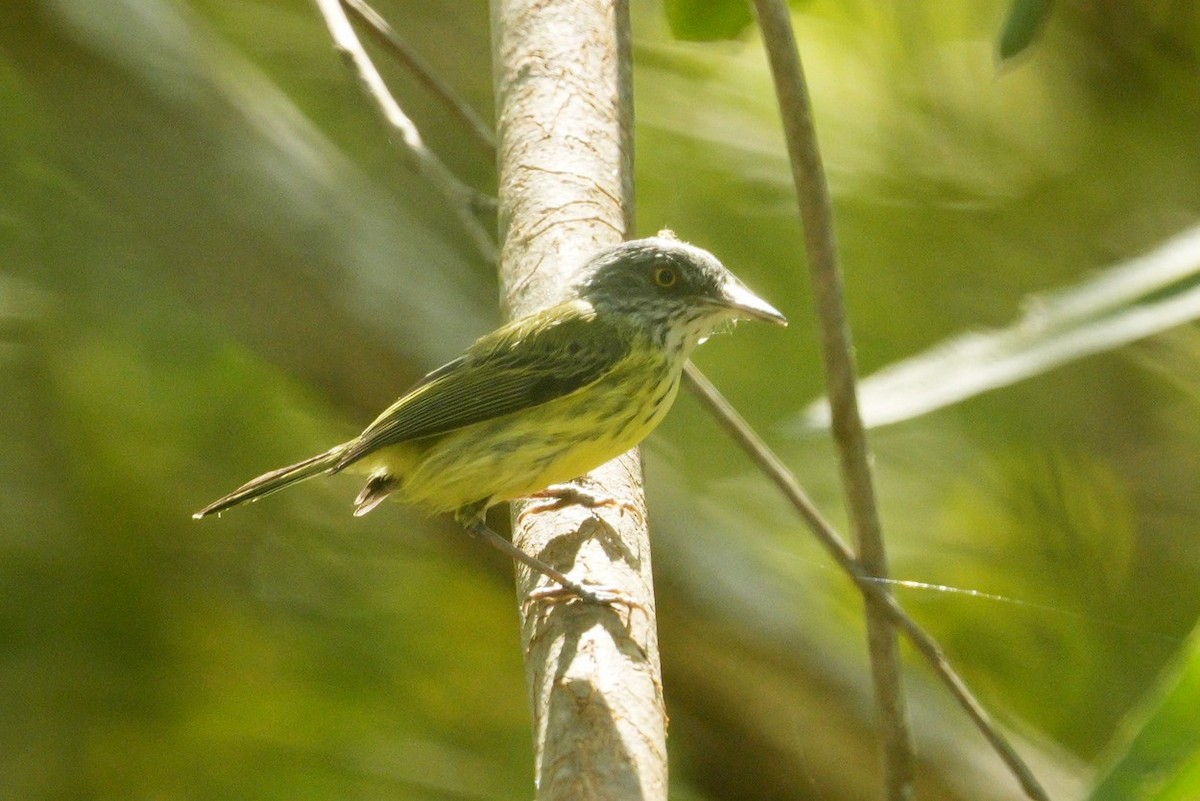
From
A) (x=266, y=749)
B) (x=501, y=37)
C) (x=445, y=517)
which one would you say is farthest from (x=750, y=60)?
(x=266, y=749)

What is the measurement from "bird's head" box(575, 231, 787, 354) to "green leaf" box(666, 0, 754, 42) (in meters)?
0.57

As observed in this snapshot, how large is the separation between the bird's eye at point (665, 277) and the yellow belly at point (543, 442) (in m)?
0.25

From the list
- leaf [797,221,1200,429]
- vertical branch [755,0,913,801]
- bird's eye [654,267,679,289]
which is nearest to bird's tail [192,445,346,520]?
bird's eye [654,267,679,289]

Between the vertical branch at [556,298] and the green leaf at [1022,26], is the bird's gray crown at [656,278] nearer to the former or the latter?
the vertical branch at [556,298]

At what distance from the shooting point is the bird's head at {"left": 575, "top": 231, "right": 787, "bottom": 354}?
3293 millimetres

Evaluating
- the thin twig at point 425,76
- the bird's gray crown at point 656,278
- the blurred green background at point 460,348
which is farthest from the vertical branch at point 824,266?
the thin twig at point 425,76

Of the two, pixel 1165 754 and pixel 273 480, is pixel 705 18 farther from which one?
pixel 1165 754

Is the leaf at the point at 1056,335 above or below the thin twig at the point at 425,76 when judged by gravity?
below

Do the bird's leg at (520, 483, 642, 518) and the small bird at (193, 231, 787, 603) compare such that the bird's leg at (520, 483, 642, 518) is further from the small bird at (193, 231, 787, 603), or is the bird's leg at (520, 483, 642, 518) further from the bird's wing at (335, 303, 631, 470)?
the bird's wing at (335, 303, 631, 470)

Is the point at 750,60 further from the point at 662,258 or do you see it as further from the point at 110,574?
the point at 110,574

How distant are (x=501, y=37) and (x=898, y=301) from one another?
6.06 ft

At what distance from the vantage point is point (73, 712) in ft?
12.6

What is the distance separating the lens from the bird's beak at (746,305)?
3260mm

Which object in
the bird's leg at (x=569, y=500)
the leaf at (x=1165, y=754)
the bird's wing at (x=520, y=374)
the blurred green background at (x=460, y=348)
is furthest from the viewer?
the blurred green background at (x=460, y=348)
